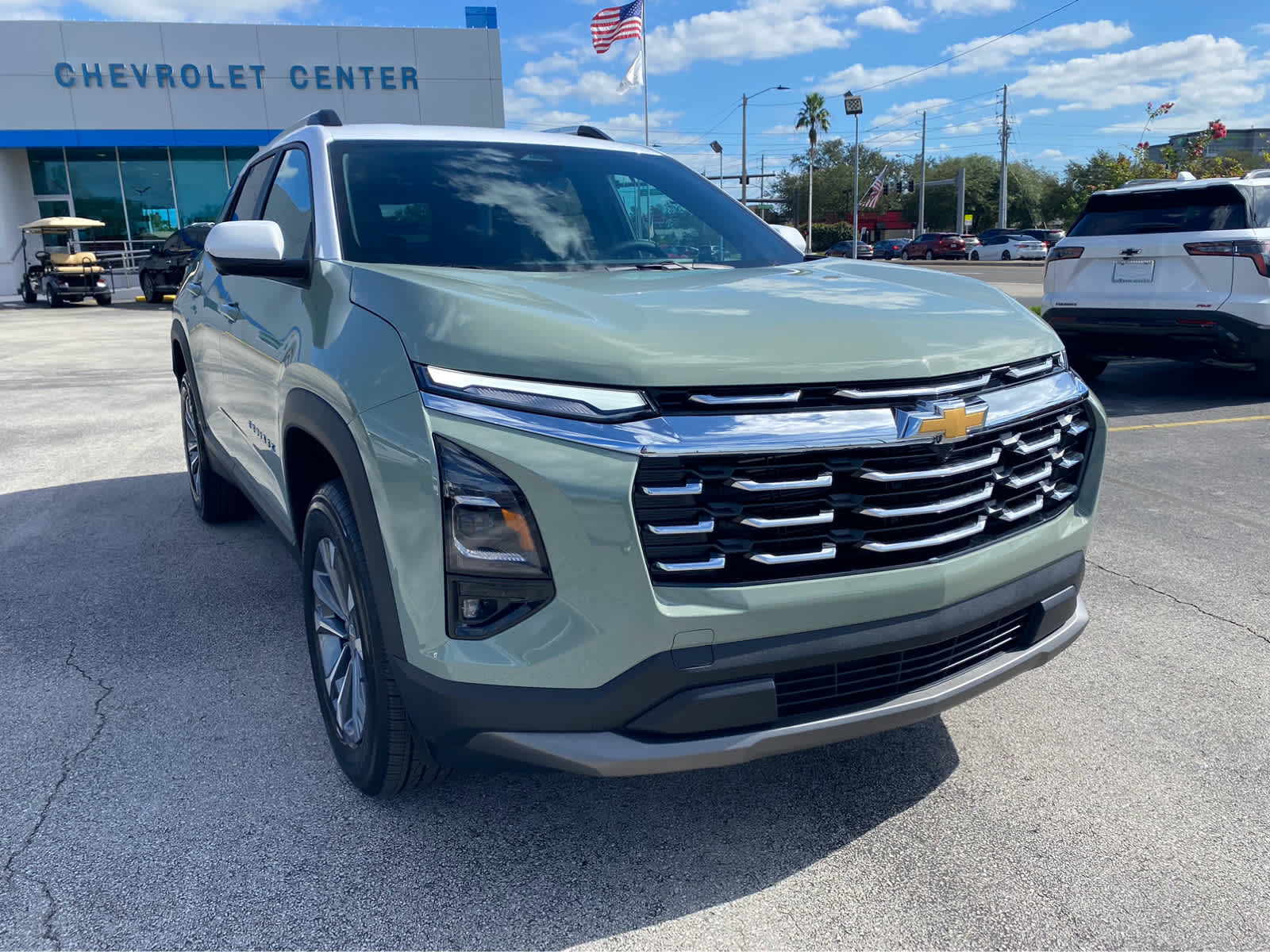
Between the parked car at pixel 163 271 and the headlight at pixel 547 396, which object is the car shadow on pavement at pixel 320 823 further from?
the parked car at pixel 163 271

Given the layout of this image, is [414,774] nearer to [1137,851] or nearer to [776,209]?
[1137,851]

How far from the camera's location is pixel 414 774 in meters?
2.48

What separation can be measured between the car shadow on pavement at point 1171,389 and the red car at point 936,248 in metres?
39.6

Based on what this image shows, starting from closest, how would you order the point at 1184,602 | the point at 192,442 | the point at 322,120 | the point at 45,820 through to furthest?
the point at 45,820 < the point at 322,120 < the point at 1184,602 < the point at 192,442

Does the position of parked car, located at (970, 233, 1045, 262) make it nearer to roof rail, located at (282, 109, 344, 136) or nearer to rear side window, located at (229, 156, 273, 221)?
rear side window, located at (229, 156, 273, 221)

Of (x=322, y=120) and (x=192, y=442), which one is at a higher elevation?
(x=322, y=120)

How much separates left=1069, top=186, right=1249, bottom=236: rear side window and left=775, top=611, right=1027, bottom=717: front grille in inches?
269

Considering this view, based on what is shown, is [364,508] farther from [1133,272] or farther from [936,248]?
[936,248]

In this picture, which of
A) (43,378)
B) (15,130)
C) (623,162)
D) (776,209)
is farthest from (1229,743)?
(776,209)

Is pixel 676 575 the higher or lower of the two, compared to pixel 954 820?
higher

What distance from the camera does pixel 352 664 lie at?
2637mm

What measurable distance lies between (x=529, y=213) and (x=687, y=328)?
1.37 metres

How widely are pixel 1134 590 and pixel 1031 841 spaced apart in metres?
2.10

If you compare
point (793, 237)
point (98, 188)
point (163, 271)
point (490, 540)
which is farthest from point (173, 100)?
point (490, 540)
